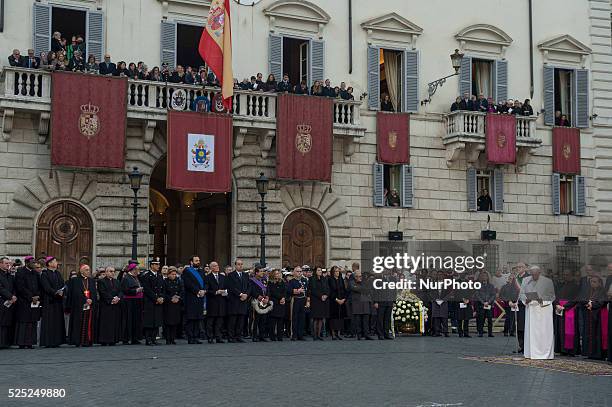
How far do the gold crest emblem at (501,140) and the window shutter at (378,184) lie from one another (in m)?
4.31

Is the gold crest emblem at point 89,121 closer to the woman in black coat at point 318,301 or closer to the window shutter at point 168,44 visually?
the window shutter at point 168,44

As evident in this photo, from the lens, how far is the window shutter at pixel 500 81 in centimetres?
3522

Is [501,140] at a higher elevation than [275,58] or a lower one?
lower

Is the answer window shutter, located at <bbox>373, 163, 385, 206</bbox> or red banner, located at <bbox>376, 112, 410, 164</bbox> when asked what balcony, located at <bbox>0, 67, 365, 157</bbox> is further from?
window shutter, located at <bbox>373, 163, 385, 206</bbox>

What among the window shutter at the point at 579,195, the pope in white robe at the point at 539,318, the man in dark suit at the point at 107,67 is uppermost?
the man in dark suit at the point at 107,67

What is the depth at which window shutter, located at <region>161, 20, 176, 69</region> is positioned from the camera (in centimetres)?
3006

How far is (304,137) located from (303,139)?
2.8 inches

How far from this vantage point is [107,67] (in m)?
28.2

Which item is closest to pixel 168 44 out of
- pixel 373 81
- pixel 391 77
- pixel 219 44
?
pixel 219 44

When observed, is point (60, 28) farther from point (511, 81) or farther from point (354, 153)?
point (511, 81)

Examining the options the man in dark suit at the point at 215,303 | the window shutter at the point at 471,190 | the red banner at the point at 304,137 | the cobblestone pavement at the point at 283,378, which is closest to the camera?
the cobblestone pavement at the point at 283,378

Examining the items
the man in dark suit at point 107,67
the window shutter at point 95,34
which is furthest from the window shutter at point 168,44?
the man in dark suit at point 107,67

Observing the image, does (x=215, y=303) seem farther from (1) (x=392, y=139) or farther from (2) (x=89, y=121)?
(1) (x=392, y=139)

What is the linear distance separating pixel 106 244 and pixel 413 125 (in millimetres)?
11426
